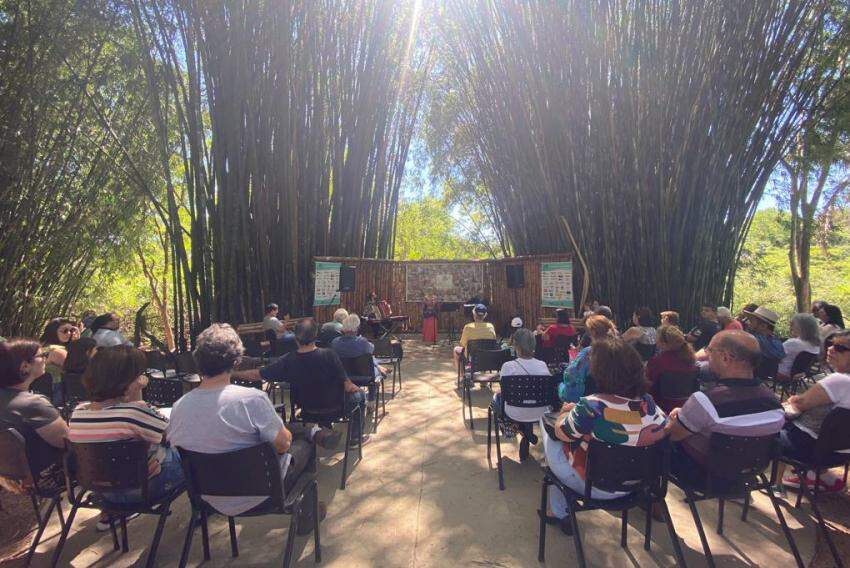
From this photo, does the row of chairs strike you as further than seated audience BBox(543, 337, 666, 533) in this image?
No

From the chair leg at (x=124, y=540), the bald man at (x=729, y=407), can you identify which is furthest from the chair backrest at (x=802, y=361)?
the chair leg at (x=124, y=540)

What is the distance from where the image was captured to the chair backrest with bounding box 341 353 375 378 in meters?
3.23

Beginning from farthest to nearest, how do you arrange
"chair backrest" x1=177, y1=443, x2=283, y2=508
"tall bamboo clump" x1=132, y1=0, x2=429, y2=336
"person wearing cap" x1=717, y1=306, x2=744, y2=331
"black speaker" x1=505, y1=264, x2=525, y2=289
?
"black speaker" x1=505, y1=264, x2=525, y2=289 < "tall bamboo clump" x1=132, y1=0, x2=429, y2=336 < "person wearing cap" x1=717, y1=306, x2=744, y2=331 < "chair backrest" x1=177, y1=443, x2=283, y2=508

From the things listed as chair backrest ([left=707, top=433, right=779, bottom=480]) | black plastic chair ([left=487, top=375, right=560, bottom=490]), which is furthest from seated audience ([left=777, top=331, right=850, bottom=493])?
black plastic chair ([left=487, top=375, right=560, bottom=490])

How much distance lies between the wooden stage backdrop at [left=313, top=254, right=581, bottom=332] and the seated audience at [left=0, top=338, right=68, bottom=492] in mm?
4838

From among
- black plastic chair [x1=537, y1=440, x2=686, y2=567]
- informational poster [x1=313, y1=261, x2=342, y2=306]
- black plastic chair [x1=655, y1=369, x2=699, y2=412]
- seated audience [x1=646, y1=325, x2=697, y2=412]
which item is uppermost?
informational poster [x1=313, y1=261, x2=342, y2=306]

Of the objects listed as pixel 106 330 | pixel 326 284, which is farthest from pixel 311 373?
pixel 326 284

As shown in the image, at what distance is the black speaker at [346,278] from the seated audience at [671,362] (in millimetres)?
5355

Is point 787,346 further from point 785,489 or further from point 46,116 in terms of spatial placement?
point 46,116

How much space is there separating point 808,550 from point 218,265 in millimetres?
5576

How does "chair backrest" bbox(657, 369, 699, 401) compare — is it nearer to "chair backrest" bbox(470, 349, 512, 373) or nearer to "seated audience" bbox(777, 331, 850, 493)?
"seated audience" bbox(777, 331, 850, 493)

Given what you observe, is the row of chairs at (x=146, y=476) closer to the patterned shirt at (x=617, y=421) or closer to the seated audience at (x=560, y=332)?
the patterned shirt at (x=617, y=421)

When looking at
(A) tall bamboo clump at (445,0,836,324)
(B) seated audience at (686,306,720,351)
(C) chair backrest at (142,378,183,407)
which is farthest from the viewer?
(A) tall bamboo clump at (445,0,836,324)

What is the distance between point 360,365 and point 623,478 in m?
2.10
